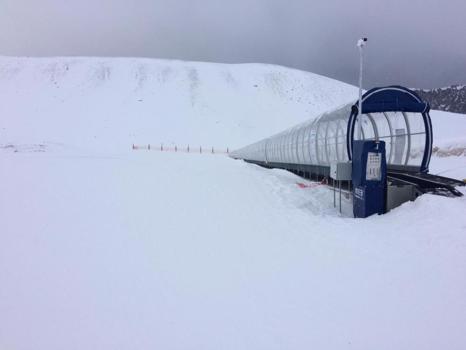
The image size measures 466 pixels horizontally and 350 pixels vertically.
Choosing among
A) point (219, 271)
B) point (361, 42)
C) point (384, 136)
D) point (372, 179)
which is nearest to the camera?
point (219, 271)

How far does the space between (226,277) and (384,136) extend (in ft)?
36.0

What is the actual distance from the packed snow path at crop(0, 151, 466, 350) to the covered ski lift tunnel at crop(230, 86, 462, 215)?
342 cm

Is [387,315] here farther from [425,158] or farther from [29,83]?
[29,83]

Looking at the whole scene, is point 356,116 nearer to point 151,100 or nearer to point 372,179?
point 372,179

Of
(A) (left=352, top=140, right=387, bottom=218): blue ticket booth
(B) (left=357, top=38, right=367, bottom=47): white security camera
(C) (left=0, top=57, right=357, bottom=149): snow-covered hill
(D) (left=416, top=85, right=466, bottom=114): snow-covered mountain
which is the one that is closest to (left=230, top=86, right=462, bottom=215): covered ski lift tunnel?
(A) (left=352, top=140, right=387, bottom=218): blue ticket booth

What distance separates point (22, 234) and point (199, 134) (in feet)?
160

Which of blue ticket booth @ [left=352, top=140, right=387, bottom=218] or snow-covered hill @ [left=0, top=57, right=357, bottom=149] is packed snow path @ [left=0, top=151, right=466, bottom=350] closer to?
blue ticket booth @ [left=352, top=140, right=387, bottom=218]

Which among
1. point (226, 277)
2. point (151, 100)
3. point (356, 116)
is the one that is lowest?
point (226, 277)

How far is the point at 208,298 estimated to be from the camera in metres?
4.26

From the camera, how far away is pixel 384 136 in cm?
1368

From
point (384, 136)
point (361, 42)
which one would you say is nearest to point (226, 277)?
point (361, 42)

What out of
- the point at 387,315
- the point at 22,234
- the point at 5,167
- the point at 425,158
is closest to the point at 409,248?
the point at 387,315

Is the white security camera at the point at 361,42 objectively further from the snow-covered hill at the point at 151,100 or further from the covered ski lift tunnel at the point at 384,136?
the snow-covered hill at the point at 151,100

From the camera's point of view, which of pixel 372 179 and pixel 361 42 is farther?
pixel 361 42
